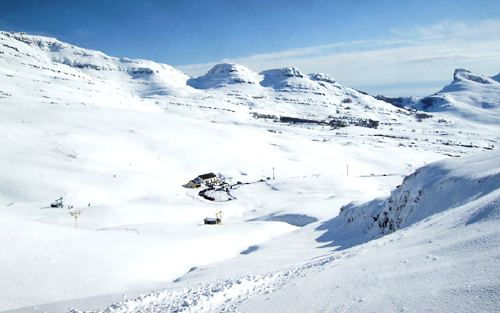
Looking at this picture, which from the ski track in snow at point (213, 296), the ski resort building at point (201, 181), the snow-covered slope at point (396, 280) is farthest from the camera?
the ski resort building at point (201, 181)

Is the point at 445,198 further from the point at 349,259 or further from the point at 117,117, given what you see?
the point at 117,117

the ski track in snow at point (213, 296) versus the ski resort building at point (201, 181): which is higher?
the ski track in snow at point (213, 296)

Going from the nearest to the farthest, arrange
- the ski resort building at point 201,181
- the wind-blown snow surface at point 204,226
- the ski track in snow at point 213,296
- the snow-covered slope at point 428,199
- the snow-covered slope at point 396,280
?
the snow-covered slope at point 396,280 → the wind-blown snow surface at point 204,226 → the ski track in snow at point 213,296 → the snow-covered slope at point 428,199 → the ski resort building at point 201,181

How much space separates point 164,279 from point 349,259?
899 centimetres

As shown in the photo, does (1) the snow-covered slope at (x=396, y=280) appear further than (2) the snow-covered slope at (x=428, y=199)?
No

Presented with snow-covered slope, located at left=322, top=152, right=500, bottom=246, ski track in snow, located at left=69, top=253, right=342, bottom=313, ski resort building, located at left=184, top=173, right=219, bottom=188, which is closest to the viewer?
ski track in snow, located at left=69, top=253, right=342, bottom=313

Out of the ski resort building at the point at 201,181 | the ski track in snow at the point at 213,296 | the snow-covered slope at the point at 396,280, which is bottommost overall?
the ski resort building at the point at 201,181

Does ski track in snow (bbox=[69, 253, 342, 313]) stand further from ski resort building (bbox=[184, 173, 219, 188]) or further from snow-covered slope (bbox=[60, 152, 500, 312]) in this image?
ski resort building (bbox=[184, 173, 219, 188])

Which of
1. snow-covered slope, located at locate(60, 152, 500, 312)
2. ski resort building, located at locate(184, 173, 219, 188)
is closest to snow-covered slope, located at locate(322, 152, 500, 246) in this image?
snow-covered slope, located at locate(60, 152, 500, 312)

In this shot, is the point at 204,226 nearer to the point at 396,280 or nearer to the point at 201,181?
the point at 396,280

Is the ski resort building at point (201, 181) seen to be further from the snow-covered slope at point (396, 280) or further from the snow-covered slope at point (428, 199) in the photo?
the snow-covered slope at point (396, 280)

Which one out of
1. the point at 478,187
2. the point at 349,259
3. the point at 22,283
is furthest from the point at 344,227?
the point at 22,283

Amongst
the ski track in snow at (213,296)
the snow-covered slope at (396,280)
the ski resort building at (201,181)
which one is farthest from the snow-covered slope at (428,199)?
the ski resort building at (201,181)

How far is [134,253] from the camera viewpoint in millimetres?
16156
